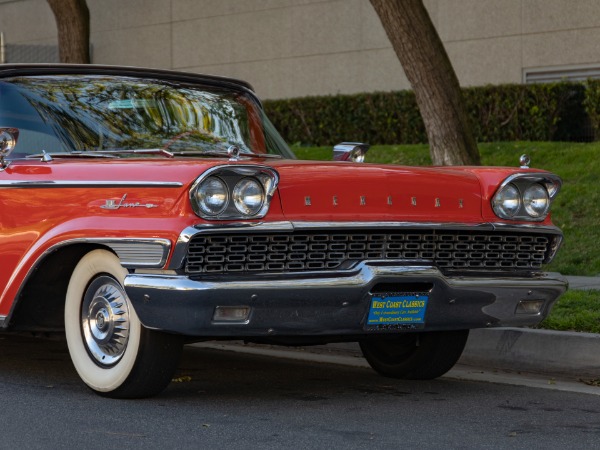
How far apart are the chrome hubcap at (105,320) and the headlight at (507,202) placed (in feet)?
6.15

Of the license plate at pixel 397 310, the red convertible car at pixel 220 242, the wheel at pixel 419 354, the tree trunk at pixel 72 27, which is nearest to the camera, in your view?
the red convertible car at pixel 220 242

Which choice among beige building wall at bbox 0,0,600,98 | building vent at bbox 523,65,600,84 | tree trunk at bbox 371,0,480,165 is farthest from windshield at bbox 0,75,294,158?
beige building wall at bbox 0,0,600,98

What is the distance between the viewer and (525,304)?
20.5 ft

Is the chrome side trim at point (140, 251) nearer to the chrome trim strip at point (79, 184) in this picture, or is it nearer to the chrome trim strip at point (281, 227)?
the chrome trim strip at point (281, 227)

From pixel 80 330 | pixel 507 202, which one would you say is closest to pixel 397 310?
pixel 507 202

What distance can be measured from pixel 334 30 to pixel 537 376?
13.7 meters

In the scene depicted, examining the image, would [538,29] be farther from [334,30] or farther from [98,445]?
[98,445]

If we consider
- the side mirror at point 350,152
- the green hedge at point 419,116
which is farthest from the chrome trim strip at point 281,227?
the green hedge at point 419,116

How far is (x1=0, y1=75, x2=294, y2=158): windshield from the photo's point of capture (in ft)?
21.7

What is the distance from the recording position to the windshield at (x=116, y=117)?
6.62 meters

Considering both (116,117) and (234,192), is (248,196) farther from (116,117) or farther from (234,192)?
(116,117)

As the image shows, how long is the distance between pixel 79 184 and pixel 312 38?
15.0 meters

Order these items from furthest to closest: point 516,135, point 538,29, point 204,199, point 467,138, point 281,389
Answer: point 538,29 < point 516,135 < point 467,138 < point 281,389 < point 204,199

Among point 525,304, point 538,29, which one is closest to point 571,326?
point 525,304
